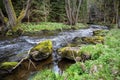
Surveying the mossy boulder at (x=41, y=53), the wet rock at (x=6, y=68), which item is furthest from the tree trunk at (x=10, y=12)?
the wet rock at (x=6, y=68)

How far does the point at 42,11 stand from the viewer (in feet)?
74.8

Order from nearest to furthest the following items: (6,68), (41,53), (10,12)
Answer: (6,68) → (41,53) → (10,12)

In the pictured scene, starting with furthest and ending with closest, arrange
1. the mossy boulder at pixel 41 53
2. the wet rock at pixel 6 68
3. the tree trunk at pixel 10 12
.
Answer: the tree trunk at pixel 10 12 → the mossy boulder at pixel 41 53 → the wet rock at pixel 6 68

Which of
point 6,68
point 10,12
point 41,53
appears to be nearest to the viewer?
point 6,68

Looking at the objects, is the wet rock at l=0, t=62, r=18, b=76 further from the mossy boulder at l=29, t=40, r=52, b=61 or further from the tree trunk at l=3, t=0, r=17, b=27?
the tree trunk at l=3, t=0, r=17, b=27

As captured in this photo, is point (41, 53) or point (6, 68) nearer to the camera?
point (6, 68)

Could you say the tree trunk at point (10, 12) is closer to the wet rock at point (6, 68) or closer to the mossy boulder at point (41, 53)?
the mossy boulder at point (41, 53)

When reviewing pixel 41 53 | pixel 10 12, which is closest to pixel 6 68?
pixel 41 53

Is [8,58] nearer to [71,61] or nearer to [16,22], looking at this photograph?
[71,61]

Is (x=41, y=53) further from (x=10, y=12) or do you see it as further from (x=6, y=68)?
(x=10, y=12)

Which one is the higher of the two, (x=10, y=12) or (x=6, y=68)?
(x=10, y=12)

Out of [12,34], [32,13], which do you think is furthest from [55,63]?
[32,13]

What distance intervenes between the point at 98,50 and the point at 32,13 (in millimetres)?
17214

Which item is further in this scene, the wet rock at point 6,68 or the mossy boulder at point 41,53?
the mossy boulder at point 41,53
